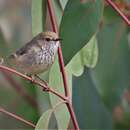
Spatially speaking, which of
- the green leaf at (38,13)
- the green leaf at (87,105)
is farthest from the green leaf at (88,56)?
the green leaf at (87,105)

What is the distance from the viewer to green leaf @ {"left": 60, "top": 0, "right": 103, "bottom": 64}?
7.83ft

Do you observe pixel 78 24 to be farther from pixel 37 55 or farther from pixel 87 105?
pixel 87 105

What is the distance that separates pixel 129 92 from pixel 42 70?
1222 mm

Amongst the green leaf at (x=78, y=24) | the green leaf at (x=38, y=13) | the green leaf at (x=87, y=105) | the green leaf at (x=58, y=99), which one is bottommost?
the green leaf at (x=87, y=105)

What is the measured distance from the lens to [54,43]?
8.44 ft

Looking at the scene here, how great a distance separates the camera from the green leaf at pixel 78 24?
2387 mm

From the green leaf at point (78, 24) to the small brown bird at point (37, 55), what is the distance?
6 centimetres

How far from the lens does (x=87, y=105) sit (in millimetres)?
3271

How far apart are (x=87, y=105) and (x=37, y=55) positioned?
74cm

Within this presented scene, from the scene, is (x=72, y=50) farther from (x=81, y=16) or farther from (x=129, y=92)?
(x=129, y=92)

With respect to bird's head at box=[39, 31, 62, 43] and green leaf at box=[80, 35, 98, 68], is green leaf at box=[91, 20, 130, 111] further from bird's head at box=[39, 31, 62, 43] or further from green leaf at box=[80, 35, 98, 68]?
bird's head at box=[39, 31, 62, 43]

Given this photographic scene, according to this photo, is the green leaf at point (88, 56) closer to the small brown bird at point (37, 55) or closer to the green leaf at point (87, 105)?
the small brown bird at point (37, 55)

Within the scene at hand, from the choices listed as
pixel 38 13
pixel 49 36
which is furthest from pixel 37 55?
pixel 38 13

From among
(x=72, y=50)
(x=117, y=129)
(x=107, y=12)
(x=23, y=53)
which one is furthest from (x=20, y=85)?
(x=72, y=50)
